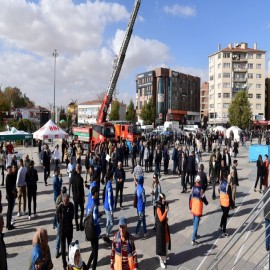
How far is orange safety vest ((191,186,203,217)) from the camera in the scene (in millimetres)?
7551

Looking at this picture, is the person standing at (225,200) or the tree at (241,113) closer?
the person standing at (225,200)

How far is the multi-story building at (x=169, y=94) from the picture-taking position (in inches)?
3206

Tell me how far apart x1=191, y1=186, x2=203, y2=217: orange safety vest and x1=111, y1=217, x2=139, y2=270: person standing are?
276 centimetres

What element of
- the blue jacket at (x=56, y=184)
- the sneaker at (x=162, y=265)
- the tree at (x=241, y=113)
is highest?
the tree at (x=241, y=113)

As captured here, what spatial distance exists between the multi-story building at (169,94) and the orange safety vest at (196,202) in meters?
70.6

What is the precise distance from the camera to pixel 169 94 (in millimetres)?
82188

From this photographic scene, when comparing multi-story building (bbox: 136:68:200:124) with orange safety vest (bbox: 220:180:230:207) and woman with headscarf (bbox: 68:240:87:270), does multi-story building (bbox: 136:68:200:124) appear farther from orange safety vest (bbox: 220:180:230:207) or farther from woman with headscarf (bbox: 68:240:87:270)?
woman with headscarf (bbox: 68:240:87:270)

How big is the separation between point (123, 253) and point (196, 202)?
9.80 feet

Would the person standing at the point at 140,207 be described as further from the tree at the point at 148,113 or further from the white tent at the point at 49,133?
the tree at the point at 148,113

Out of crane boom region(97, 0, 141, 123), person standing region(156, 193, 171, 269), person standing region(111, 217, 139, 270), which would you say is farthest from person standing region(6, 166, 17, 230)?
crane boom region(97, 0, 141, 123)

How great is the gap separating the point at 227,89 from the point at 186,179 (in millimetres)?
68145

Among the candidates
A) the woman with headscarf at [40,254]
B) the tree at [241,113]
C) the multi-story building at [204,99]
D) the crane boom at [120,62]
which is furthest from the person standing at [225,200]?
the multi-story building at [204,99]

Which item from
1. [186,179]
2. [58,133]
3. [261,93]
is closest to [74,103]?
[261,93]

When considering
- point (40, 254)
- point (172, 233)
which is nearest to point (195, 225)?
point (172, 233)
